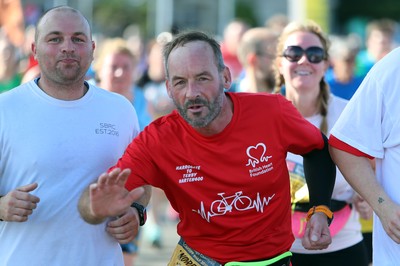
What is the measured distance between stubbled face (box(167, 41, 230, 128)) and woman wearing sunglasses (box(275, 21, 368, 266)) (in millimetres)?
1217

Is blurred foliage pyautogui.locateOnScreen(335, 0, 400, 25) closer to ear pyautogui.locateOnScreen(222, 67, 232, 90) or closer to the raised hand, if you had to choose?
ear pyautogui.locateOnScreen(222, 67, 232, 90)

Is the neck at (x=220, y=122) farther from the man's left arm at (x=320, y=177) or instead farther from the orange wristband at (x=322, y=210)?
the orange wristband at (x=322, y=210)

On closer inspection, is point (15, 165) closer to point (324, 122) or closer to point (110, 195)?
point (110, 195)

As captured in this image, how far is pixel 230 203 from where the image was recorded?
3.75 metres

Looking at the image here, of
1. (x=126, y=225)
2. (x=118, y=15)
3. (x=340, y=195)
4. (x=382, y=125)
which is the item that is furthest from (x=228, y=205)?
(x=118, y=15)

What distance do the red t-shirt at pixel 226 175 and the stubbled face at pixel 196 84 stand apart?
0.47 ft

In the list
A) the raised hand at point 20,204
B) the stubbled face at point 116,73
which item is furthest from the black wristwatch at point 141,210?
the stubbled face at point 116,73

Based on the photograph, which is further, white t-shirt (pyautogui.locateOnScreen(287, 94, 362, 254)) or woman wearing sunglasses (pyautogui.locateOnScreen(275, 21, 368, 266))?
white t-shirt (pyautogui.locateOnScreen(287, 94, 362, 254))

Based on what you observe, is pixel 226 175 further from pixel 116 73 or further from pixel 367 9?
pixel 367 9

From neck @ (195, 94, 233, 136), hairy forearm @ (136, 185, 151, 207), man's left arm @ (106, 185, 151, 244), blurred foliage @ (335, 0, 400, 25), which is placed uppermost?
blurred foliage @ (335, 0, 400, 25)

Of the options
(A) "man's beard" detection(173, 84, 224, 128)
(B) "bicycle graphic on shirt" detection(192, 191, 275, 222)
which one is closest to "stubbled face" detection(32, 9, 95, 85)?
(A) "man's beard" detection(173, 84, 224, 128)

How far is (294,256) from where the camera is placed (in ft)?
15.7

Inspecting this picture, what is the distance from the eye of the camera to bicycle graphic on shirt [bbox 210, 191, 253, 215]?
375cm

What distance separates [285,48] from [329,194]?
1.45 meters
